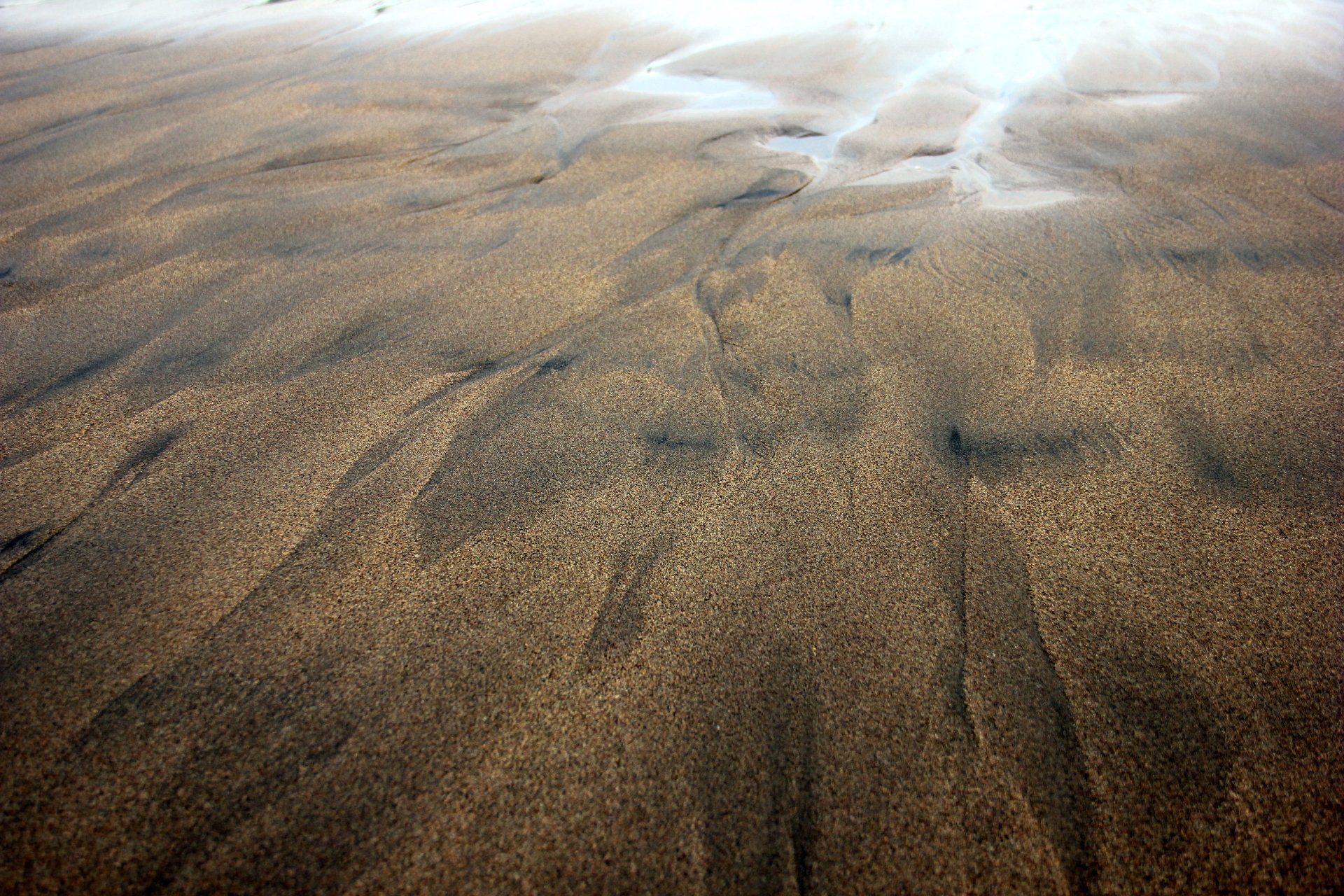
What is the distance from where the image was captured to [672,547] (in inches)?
54.1

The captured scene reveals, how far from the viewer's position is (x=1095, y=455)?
1560mm

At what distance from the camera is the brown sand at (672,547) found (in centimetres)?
100

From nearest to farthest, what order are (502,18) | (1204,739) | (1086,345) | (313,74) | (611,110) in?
(1204,739) → (1086,345) → (611,110) → (313,74) → (502,18)

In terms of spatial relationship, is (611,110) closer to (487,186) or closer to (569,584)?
(487,186)

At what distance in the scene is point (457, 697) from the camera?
3.72 ft

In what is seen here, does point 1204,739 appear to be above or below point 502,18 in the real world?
below

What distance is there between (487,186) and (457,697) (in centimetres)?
232

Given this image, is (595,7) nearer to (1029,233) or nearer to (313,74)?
(313,74)

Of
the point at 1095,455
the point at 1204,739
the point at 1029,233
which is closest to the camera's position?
the point at 1204,739

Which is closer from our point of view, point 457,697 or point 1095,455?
point 457,697

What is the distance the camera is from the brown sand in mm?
1001

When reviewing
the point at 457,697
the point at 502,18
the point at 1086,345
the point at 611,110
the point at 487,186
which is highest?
the point at 502,18

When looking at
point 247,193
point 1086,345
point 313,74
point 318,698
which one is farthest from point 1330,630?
point 313,74

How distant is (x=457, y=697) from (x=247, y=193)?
2.53 meters
